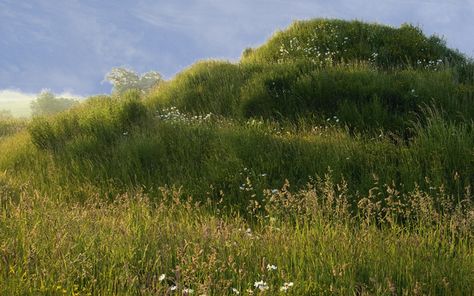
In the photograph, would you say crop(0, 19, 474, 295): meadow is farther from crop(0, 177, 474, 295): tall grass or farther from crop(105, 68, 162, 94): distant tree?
crop(105, 68, 162, 94): distant tree

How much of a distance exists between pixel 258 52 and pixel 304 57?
2.60 metres

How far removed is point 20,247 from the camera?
13.0 ft

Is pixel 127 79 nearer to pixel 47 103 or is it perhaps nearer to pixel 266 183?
pixel 47 103

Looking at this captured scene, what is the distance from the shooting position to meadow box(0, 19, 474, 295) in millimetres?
3574

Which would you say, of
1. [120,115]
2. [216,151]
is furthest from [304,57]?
[216,151]

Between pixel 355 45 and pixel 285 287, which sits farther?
pixel 355 45

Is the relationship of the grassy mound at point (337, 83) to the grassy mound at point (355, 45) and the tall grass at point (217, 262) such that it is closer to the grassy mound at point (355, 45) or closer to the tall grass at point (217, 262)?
the grassy mound at point (355, 45)

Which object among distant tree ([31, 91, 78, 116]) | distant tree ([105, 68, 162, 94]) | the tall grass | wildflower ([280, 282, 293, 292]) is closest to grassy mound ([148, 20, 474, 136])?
the tall grass

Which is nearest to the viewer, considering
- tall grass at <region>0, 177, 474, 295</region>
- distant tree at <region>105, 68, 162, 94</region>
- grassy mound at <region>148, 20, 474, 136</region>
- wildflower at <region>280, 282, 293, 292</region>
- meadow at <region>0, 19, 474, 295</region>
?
wildflower at <region>280, 282, 293, 292</region>

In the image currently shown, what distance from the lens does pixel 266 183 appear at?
661cm

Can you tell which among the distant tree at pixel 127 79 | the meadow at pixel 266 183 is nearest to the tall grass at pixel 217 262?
the meadow at pixel 266 183

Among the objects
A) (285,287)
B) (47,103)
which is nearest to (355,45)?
(285,287)

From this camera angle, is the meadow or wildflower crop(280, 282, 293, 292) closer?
wildflower crop(280, 282, 293, 292)

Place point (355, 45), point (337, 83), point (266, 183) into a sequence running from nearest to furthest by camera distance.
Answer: point (266, 183)
point (337, 83)
point (355, 45)
